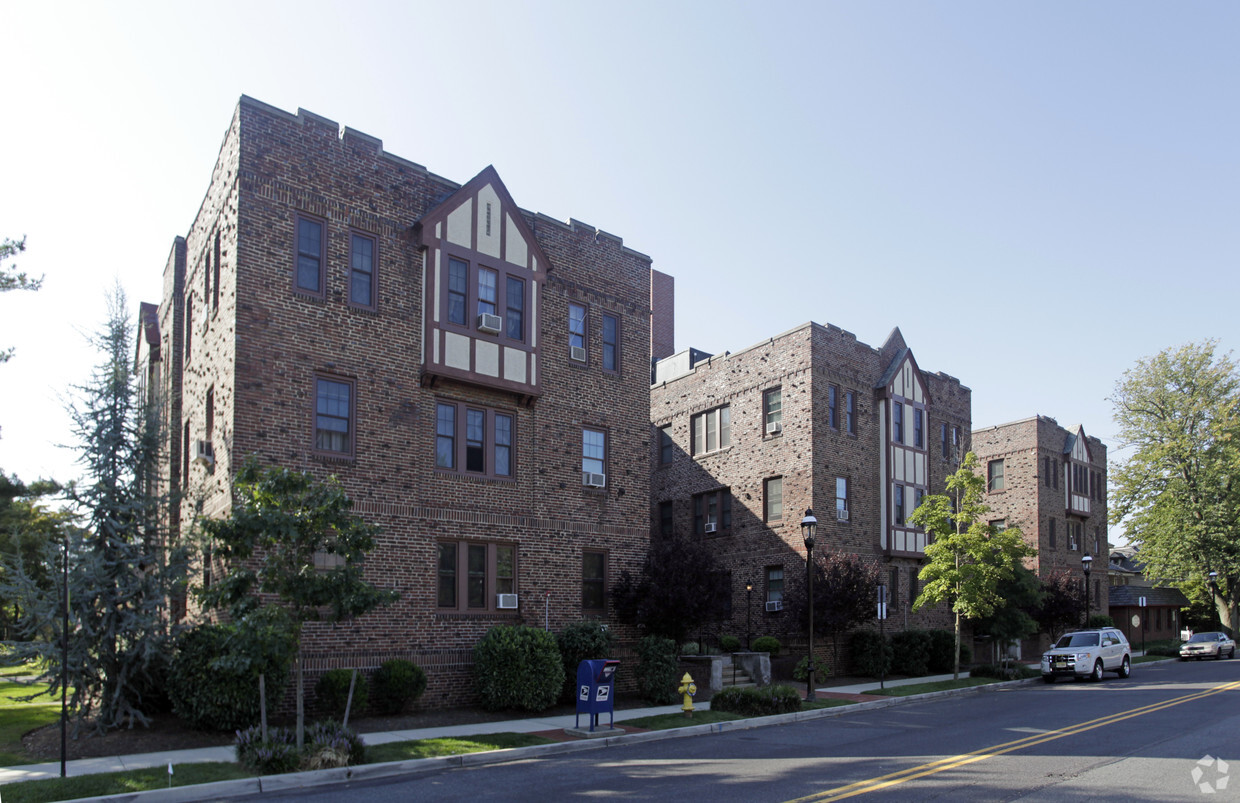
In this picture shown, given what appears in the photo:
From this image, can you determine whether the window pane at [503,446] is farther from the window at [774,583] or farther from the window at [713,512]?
the window at [713,512]

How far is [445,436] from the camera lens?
21.1 m

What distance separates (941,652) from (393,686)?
2186cm

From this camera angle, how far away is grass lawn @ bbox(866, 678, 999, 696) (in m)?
25.2

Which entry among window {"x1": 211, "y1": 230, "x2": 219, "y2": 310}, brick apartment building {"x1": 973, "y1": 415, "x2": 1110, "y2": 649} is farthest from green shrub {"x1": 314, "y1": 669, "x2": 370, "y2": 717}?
brick apartment building {"x1": 973, "y1": 415, "x2": 1110, "y2": 649}

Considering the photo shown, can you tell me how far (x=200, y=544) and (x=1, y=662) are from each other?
3.75 meters

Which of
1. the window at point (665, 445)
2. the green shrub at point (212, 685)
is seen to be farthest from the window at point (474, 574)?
the window at point (665, 445)

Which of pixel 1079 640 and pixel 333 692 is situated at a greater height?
pixel 333 692

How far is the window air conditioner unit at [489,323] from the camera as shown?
69.9ft

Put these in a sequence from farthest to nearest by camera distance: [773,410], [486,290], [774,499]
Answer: [773,410] → [774,499] → [486,290]

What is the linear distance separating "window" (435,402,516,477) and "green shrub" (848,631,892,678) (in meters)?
15.0

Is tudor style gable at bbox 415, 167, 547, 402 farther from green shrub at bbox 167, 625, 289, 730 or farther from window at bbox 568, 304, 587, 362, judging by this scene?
green shrub at bbox 167, 625, 289, 730

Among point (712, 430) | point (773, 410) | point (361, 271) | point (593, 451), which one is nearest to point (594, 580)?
point (593, 451)

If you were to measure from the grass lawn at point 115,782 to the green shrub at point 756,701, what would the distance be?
426 inches

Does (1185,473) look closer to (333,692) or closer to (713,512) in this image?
(713,512)
